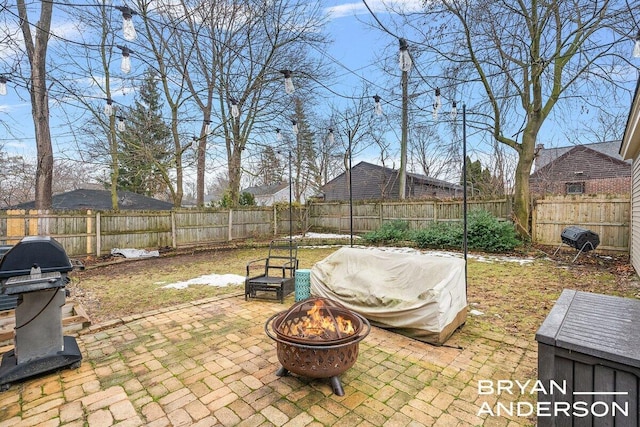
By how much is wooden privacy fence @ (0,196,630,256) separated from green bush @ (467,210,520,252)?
3.27ft

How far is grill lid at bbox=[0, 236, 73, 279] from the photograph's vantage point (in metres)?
2.42

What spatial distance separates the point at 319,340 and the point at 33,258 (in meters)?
2.44

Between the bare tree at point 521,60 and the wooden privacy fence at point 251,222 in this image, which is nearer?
the bare tree at point 521,60

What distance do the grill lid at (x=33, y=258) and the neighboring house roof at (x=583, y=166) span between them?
19616 mm

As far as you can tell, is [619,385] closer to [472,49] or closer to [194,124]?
[472,49]

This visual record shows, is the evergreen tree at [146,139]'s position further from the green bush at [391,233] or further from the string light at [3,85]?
the green bush at [391,233]

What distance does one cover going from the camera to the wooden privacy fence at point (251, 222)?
7855mm

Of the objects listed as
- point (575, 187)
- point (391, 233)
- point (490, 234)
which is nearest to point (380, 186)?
point (391, 233)

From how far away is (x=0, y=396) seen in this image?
92.2 inches

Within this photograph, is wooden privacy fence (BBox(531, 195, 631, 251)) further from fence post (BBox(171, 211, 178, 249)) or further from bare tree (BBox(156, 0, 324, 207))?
fence post (BBox(171, 211, 178, 249))

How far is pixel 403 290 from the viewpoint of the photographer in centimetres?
353

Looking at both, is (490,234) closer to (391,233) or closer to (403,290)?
(391,233)

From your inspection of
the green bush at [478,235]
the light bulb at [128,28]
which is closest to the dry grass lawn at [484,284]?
the green bush at [478,235]

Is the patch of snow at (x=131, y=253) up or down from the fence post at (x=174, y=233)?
down
